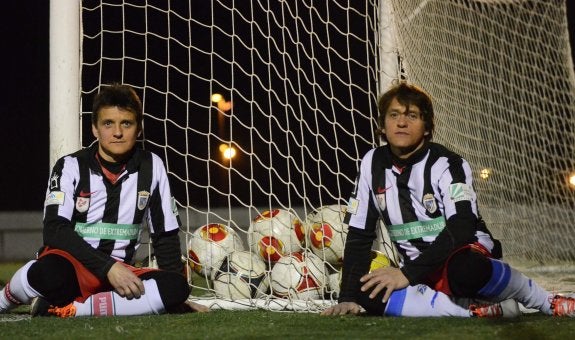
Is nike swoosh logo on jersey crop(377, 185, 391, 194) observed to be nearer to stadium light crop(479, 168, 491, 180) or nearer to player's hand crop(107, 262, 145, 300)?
player's hand crop(107, 262, 145, 300)

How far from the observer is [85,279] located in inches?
113

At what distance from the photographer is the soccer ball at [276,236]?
3645mm

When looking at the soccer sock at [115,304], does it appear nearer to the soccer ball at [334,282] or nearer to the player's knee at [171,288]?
the player's knee at [171,288]

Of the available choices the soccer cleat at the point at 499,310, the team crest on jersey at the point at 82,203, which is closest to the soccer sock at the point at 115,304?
the team crest on jersey at the point at 82,203

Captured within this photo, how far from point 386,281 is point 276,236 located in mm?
1041

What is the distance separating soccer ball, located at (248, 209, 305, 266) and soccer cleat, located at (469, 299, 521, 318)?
1.10m

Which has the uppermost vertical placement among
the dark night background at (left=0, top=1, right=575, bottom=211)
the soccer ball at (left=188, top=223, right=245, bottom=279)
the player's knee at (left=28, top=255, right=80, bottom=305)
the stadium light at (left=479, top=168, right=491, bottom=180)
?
the dark night background at (left=0, top=1, right=575, bottom=211)

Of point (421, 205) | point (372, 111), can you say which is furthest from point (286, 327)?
point (372, 111)

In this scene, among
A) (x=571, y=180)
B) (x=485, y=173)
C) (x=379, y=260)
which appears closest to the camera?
(x=379, y=260)

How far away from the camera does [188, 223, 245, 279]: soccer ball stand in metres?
3.59

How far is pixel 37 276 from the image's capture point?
2781mm

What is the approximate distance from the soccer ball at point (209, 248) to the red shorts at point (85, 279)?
663mm

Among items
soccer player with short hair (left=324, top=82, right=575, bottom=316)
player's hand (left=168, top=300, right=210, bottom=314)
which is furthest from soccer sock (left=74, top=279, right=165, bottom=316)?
soccer player with short hair (left=324, top=82, right=575, bottom=316)

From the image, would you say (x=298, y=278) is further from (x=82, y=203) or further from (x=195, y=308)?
(x=82, y=203)
